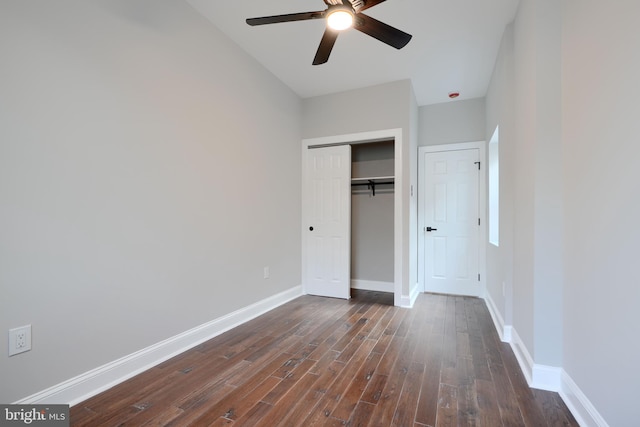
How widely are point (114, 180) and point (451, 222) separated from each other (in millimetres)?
3979

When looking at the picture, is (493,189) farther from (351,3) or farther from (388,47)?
(351,3)

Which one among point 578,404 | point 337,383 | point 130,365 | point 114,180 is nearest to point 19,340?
point 130,365

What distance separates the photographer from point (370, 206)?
4426 millimetres

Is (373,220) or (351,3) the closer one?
(351,3)

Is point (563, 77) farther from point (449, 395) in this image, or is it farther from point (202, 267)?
point (202, 267)

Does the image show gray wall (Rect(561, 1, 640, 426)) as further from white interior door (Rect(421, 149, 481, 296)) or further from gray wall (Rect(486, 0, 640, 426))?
white interior door (Rect(421, 149, 481, 296))

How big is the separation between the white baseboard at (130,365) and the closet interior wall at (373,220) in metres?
1.99

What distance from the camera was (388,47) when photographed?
9.43 feet

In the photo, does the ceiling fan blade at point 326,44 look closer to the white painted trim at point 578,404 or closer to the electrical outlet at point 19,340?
the electrical outlet at point 19,340

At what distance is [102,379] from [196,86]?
2.25 m

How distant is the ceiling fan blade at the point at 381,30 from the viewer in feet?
6.00

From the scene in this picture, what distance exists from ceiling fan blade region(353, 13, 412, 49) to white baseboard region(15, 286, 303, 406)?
8.69 ft

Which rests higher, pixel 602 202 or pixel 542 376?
pixel 602 202

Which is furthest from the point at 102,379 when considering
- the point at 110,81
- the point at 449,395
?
the point at 449,395
